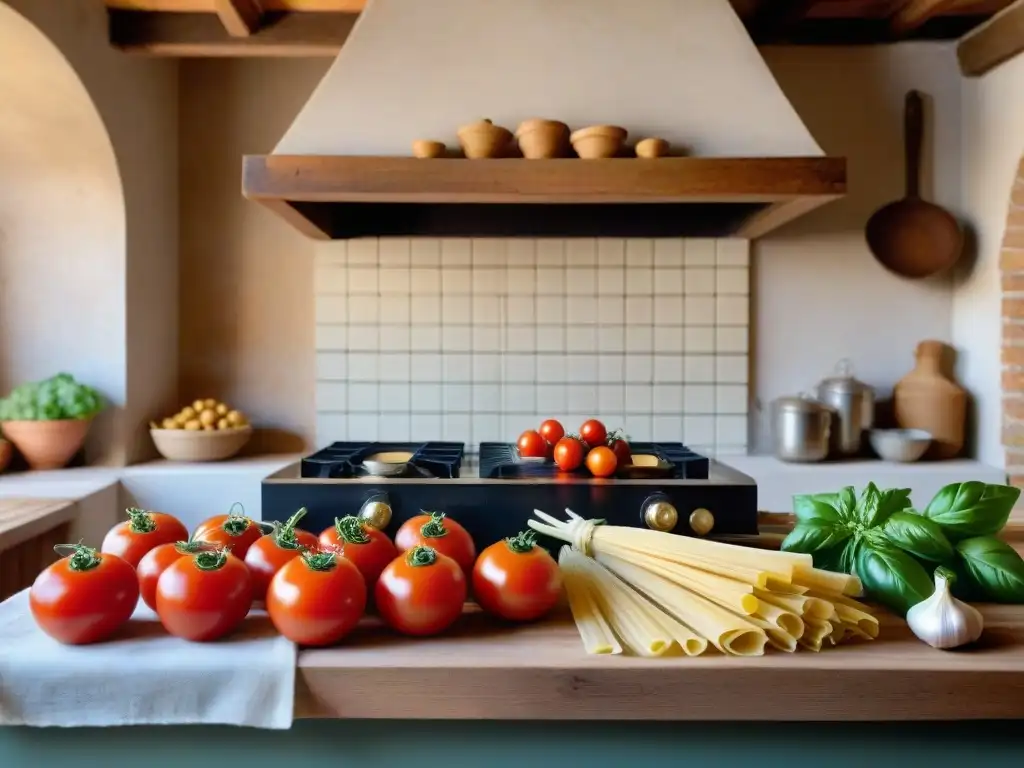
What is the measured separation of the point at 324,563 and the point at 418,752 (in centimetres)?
23

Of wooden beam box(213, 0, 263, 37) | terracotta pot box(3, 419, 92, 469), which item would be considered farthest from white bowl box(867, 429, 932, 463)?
terracotta pot box(3, 419, 92, 469)

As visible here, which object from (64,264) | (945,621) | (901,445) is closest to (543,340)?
(901,445)

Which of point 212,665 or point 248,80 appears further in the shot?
point 248,80

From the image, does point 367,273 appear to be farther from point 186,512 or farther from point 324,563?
point 324,563

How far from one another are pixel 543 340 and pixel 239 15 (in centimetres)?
137

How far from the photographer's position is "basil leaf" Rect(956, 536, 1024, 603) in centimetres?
104

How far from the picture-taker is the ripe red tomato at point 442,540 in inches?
41.0

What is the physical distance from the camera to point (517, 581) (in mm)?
949

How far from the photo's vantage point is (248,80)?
112 inches

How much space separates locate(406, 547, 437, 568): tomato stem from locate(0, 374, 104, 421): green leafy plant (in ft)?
6.08

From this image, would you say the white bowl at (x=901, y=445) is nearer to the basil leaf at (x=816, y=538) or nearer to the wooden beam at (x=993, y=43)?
the wooden beam at (x=993, y=43)

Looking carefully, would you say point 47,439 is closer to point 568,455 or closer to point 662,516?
point 568,455

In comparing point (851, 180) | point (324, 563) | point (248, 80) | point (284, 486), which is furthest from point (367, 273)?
point (324, 563)

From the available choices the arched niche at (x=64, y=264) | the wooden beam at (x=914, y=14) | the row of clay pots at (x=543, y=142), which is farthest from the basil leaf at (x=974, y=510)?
the arched niche at (x=64, y=264)
